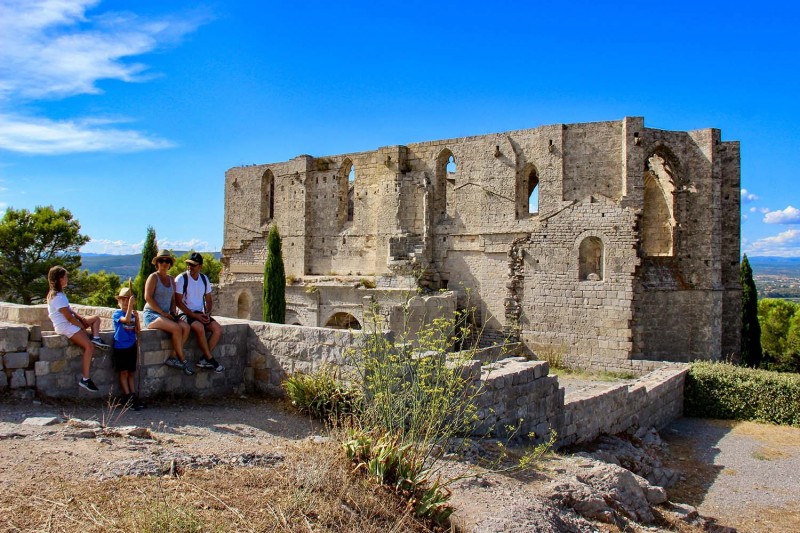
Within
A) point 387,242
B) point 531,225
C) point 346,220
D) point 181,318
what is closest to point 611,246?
point 531,225

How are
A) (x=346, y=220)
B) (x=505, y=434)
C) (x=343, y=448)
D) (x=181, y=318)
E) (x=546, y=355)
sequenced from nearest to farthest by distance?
(x=343, y=448) < (x=181, y=318) < (x=505, y=434) < (x=546, y=355) < (x=346, y=220)

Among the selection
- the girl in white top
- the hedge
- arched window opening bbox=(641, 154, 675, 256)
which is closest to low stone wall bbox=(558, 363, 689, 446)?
the hedge

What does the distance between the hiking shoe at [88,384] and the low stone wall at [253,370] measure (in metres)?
0.10

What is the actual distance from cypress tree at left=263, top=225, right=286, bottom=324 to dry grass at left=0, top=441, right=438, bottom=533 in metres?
17.7

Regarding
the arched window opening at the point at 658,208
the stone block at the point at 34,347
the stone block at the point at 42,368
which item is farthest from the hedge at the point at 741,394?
the stone block at the point at 34,347

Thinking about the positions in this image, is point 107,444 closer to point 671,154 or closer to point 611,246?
point 611,246

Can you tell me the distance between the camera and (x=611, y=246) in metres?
18.6

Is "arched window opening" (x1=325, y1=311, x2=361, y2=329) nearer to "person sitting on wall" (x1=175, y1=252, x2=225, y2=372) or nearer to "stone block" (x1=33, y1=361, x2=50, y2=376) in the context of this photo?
"person sitting on wall" (x1=175, y1=252, x2=225, y2=372)

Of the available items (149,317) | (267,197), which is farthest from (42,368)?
(267,197)

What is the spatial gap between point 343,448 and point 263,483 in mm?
783

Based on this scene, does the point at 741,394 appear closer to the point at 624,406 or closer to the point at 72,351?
the point at 624,406

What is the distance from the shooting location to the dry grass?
366 cm

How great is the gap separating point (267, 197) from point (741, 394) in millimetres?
20540

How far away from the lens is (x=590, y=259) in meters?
19.9
